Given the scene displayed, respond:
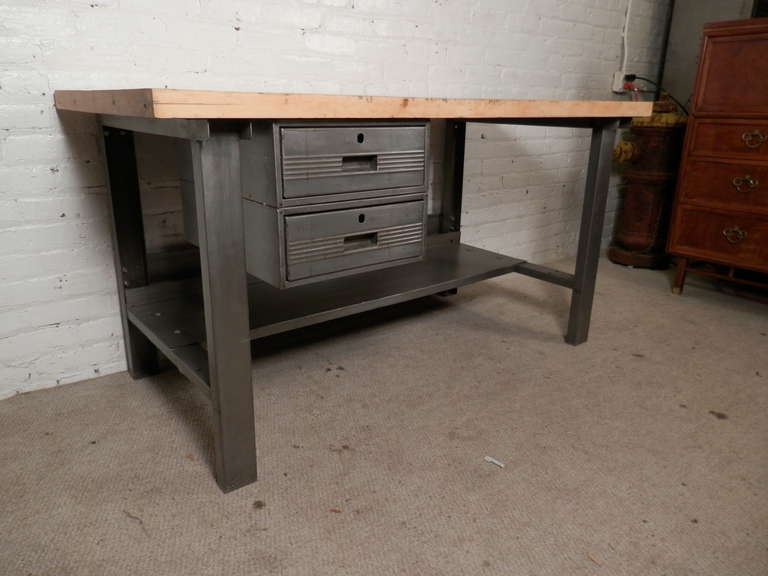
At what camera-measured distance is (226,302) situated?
1.12m

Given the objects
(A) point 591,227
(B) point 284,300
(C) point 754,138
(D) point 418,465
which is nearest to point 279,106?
(B) point 284,300

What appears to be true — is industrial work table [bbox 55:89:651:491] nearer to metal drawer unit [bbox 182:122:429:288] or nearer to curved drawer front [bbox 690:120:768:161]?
metal drawer unit [bbox 182:122:429:288]

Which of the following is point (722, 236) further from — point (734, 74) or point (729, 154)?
point (734, 74)

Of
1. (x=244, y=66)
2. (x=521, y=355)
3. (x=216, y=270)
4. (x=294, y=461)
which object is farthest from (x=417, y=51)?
(x=294, y=461)

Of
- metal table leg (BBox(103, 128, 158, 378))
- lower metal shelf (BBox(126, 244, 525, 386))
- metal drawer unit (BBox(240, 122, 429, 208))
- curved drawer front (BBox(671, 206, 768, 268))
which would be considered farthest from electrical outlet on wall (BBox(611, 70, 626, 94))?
metal table leg (BBox(103, 128, 158, 378))

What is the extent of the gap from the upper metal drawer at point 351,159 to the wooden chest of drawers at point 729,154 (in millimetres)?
1623

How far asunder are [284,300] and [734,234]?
1876 mm

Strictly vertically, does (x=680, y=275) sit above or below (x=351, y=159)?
below

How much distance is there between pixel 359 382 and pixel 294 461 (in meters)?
0.42

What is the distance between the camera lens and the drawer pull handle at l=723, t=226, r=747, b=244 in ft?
7.56

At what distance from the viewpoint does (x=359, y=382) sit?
171 cm

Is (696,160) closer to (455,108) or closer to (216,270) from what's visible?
(455,108)

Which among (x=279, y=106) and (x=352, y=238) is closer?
(x=279, y=106)

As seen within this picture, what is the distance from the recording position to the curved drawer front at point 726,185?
7.34 feet
